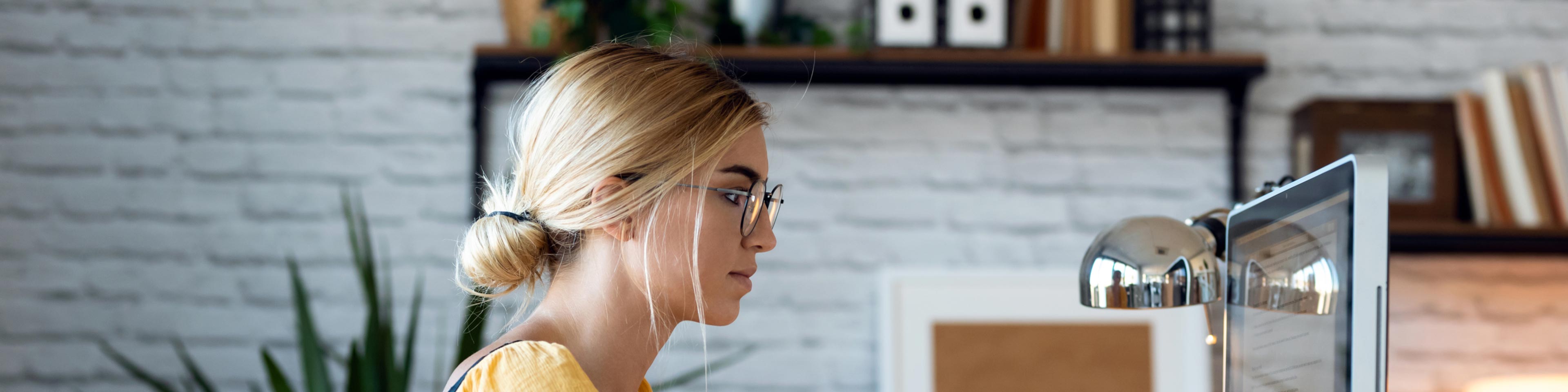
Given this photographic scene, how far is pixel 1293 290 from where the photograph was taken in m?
0.60

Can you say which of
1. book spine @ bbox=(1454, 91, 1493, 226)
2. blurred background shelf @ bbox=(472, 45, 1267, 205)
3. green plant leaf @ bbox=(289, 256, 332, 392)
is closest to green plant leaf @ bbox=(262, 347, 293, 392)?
green plant leaf @ bbox=(289, 256, 332, 392)

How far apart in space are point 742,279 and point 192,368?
1.15 m

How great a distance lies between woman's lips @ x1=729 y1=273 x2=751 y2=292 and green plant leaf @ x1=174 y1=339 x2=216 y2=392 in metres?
1.10

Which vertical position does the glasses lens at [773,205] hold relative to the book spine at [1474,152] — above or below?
below

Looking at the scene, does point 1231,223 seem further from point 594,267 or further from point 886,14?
Result: point 886,14

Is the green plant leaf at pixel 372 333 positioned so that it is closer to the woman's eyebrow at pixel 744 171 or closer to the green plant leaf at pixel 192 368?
the green plant leaf at pixel 192 368

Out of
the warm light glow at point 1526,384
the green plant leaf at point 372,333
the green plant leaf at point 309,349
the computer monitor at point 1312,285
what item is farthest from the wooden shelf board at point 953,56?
the computer monitor at point 1312,285

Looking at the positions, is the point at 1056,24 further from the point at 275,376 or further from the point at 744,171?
the point at 275,376

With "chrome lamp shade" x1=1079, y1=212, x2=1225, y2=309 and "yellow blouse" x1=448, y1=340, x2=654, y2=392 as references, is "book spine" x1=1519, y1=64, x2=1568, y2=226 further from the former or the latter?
"yellow blouse" x1=448, y1=340, x2=654, y2=392

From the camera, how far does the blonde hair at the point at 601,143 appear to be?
0.77 meters

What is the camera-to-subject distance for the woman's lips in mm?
832

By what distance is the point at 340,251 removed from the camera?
1.83m

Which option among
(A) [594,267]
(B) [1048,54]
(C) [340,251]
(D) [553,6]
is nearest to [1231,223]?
(A) [594,267]

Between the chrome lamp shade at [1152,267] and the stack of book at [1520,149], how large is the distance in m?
1.25
